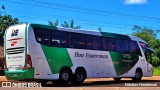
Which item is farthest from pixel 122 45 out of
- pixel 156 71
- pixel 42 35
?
pixel 156 71

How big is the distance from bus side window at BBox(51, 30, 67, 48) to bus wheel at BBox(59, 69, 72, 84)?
4.81 ft

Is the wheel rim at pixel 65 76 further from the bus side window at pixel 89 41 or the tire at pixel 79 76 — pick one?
the bus side window at pixel 89 41

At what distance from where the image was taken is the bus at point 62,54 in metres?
19.6

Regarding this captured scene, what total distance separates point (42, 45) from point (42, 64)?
102cm

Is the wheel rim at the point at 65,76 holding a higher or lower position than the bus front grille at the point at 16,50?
lower

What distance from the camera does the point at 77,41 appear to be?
22094 millimetres

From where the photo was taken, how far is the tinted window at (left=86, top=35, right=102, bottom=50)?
75.0 feet

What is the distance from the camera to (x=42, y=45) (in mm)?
19922

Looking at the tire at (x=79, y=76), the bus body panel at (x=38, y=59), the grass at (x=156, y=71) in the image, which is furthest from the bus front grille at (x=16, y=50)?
the grass at (x=156, y=71)

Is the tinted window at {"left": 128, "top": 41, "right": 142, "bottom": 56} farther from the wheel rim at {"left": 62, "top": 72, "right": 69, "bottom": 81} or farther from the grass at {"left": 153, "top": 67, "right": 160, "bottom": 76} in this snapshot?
the grass at {"left": 153, "top": 67, "right": 160, "bottom": 76}

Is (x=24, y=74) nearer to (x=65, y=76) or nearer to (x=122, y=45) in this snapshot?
(x=65, y=76)

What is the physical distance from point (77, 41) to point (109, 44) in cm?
322

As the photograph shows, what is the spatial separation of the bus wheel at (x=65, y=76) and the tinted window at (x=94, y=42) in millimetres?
2290

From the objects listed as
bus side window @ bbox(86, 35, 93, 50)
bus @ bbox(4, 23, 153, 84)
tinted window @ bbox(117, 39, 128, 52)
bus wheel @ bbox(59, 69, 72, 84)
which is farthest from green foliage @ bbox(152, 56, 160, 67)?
bus wheel @ bbox(59, 69, 72, 84)
